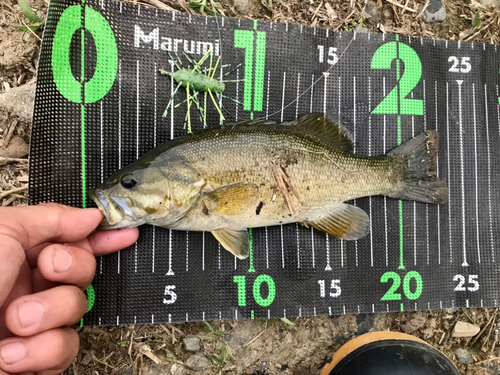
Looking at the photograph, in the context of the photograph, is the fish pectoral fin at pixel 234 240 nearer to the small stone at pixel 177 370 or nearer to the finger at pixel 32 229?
the finger at pixel 32 229

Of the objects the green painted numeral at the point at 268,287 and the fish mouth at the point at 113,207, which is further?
the green painted numeral at the point at 268,287

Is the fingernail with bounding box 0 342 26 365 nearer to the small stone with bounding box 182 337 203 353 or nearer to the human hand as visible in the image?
the human hand

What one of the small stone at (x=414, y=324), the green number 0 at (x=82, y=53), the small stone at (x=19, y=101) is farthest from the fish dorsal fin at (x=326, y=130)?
the small stone at (x=19, y=101)

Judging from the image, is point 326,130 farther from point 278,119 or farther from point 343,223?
point 343,223

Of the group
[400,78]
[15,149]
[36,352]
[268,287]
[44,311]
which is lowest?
[36,352]

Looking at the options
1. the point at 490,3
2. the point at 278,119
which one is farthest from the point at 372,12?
the point at 278,119

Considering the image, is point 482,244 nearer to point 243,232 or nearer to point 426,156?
point 426,156

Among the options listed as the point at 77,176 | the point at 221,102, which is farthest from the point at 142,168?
the point at 221,102
